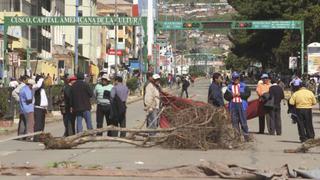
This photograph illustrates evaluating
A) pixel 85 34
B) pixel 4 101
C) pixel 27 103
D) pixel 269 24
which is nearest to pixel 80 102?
pixel 27 103

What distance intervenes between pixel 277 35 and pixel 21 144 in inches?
2710

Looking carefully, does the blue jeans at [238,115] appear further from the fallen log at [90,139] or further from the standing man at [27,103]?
the standing man at [27,103]

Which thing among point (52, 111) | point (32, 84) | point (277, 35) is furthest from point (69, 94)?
point (277, 35)

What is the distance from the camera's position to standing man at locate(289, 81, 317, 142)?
61.2ft

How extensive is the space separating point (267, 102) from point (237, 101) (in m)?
2.47

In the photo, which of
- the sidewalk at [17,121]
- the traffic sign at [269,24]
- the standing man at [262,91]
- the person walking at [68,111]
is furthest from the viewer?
the traffic sign at [269,24]

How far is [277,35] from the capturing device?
84750 mm

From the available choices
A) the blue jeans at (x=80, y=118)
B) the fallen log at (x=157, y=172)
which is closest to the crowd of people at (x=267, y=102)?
the blue jeans at (x=80, y=118)

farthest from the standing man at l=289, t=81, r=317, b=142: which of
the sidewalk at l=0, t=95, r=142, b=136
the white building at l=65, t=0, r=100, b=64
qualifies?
the white building at l=65, t=0, r=100, b=64

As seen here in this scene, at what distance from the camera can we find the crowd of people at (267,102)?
18703mm

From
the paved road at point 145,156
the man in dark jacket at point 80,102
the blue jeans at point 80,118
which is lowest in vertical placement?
the paved road at point 145,156

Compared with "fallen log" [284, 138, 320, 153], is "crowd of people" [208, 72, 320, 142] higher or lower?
higher

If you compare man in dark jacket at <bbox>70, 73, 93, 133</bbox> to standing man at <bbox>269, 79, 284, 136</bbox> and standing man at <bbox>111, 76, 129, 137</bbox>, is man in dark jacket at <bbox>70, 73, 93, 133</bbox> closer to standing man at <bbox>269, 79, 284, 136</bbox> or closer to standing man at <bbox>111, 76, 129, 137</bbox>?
standing man at <bbox>111, 76, 129, 137</bbox>

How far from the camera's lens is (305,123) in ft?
61.6
